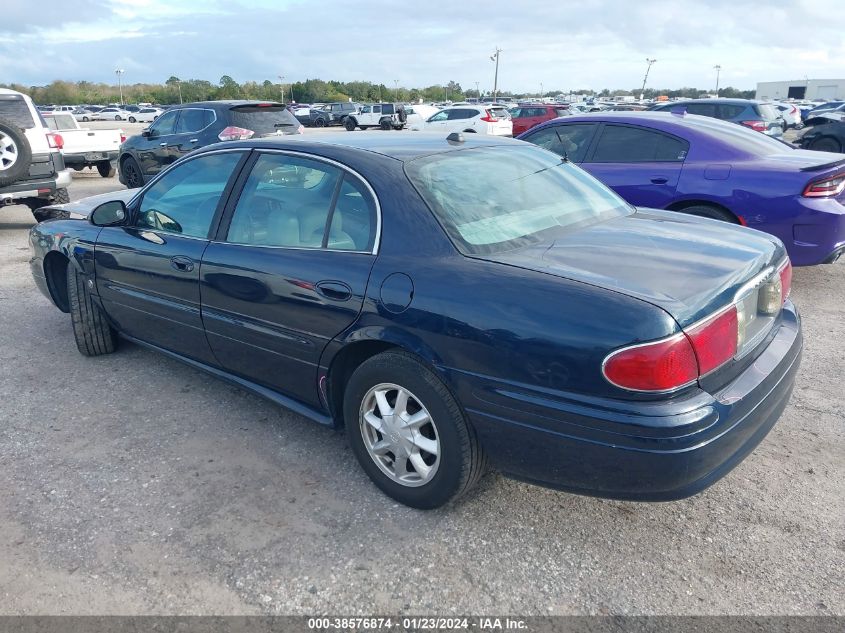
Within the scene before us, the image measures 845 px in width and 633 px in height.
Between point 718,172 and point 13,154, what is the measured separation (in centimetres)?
775

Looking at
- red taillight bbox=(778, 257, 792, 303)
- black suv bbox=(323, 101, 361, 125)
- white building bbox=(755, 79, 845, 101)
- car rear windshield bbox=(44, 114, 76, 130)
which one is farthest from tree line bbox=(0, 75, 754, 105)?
red taillight bbox=(778, 257, 792, 303)

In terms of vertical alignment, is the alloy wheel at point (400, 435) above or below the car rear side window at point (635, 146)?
below

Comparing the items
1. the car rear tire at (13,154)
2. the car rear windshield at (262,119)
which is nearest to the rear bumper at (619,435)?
the car rear tire at (13,154)

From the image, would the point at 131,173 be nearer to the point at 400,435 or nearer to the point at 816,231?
the point at 816,231

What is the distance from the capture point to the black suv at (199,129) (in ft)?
35.1

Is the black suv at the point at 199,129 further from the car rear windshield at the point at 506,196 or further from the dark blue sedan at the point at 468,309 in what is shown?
the car rear windshield at the point at 506,196

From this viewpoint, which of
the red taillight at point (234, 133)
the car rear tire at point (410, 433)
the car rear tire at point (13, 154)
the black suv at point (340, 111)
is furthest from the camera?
the black suv at point (340, 111)

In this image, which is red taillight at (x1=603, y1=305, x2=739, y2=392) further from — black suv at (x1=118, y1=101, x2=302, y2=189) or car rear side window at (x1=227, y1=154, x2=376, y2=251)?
black suv at (x1=118, y1=101, x2=302, y2=189)

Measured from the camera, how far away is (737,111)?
15.5 meters

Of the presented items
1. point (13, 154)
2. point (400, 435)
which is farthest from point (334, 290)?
point (13, 154)

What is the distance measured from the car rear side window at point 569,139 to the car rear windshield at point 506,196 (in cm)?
324

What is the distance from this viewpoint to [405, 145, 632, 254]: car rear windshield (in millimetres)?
2844

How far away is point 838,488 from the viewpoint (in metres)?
3.04

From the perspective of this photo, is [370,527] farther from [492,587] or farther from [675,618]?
[675,618]
